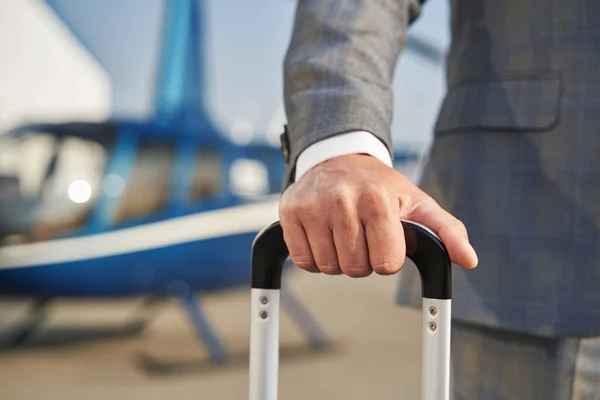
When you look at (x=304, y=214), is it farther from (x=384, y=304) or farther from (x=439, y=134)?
(x=384, y=304)

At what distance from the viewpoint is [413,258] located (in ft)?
1.41

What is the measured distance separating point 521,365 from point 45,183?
12.3ft

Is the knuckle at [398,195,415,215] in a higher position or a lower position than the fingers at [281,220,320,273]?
higher

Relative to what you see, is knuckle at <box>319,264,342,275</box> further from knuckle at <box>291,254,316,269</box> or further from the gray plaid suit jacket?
the gray plaid suit jacket

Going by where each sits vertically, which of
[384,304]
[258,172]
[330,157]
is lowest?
[384,304]

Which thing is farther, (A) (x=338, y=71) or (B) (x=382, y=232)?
(A) (x=338, y=71)

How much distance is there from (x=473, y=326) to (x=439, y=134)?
21 centimetres

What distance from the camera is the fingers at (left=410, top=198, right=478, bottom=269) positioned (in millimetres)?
400

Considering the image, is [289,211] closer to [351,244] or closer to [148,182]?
[351,244]

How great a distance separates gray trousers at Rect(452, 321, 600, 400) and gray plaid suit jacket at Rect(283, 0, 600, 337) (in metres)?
0.03

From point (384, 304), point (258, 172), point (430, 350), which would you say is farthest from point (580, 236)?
point (384, 304)

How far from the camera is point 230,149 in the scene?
403 cm


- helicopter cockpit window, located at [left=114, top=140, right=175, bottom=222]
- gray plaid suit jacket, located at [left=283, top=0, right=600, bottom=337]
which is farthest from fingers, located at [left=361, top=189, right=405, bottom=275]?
helicopter cockpit window, located at [left=114, top=140, right=175, bottom=222]

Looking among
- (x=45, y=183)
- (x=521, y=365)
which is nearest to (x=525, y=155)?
(x=521, y=365)
